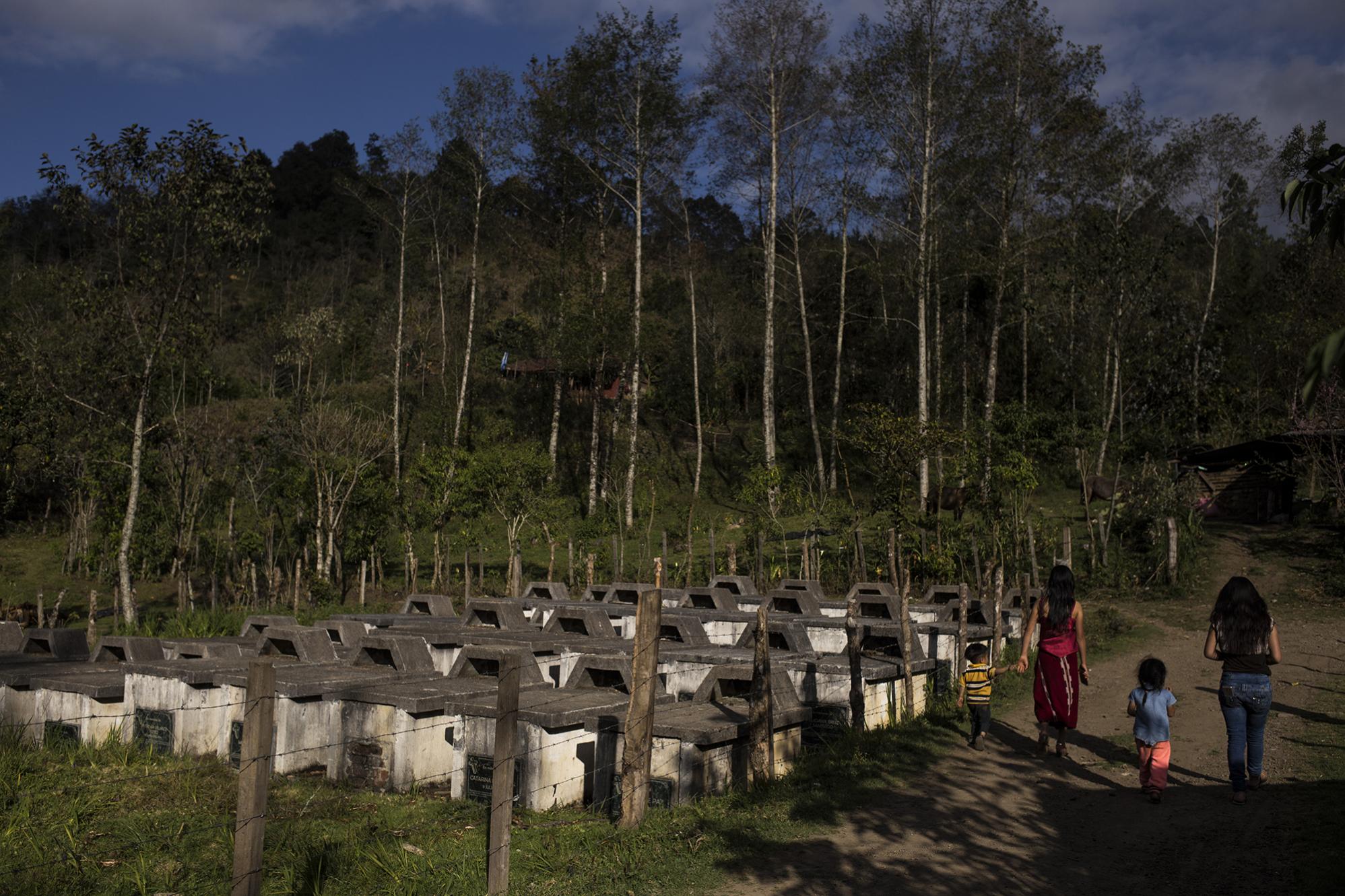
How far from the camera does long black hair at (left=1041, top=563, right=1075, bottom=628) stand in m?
8.12

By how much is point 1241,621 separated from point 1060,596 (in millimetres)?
1376

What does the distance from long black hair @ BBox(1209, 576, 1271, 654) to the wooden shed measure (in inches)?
672

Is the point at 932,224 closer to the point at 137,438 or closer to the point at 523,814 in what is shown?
Answer: the point at 137,438

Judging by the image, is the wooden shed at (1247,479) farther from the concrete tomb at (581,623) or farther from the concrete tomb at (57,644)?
the concrete tomb at (57,644)

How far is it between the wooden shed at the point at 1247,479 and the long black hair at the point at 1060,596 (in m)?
16.4

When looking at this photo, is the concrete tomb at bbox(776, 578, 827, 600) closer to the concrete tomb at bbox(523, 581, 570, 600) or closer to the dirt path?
the concrete tomb at bbox(523, 581, 570, 600)

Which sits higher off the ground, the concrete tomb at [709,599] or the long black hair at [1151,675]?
the long black hair at [1151,675]

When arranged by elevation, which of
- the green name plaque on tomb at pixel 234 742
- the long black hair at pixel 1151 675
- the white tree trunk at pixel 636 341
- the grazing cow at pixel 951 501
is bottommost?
the green name plaque on tomb at pixel 234 742

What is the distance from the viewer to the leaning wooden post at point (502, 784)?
5.74 m

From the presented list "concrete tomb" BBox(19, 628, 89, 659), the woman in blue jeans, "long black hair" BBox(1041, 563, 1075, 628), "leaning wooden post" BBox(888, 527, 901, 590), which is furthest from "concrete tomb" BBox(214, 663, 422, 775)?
"leaning wooden post" BBox(888, 527, 901, 590)

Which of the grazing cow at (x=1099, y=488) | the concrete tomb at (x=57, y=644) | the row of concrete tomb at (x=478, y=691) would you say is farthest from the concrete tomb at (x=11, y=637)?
the grazing cow at (x=1099, y=488)

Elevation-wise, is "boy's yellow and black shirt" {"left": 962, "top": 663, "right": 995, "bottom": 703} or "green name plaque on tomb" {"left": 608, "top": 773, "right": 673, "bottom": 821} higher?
"boy's yellow and black shirt" {"left": 962, "top": 663, "right": 995, "bottom": 703}

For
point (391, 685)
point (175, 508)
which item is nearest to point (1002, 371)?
point (175, 508)

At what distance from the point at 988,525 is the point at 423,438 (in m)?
19.2
